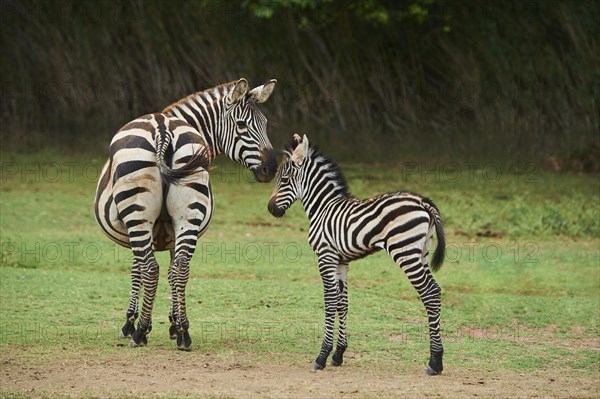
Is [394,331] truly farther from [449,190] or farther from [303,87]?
[303,87]

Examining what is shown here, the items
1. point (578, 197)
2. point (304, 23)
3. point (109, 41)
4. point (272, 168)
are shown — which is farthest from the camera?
point (109, 41)

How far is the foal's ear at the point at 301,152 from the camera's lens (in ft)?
30.2

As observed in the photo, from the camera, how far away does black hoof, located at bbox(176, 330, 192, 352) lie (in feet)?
30.7

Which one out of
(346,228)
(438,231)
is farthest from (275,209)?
(438,231)

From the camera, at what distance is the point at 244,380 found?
827cm

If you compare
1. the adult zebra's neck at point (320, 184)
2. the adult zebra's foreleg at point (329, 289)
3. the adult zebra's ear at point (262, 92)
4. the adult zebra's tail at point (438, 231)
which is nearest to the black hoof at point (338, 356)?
the adult zebra's foreleg at point (329, 289)

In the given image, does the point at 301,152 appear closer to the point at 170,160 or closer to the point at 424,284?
the point at 170,160

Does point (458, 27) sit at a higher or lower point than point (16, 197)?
higher

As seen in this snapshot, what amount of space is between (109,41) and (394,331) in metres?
14.6

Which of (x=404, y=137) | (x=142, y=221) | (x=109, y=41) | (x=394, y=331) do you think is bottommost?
(x=394, y=331)

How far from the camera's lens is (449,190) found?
18516mm

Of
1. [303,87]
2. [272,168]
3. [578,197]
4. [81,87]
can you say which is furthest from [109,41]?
[272,168]

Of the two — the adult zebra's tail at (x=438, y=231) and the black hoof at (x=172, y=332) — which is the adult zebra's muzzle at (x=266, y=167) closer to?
the black hoof at (x=172, y=332)

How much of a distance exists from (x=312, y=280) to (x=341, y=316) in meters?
4.30
